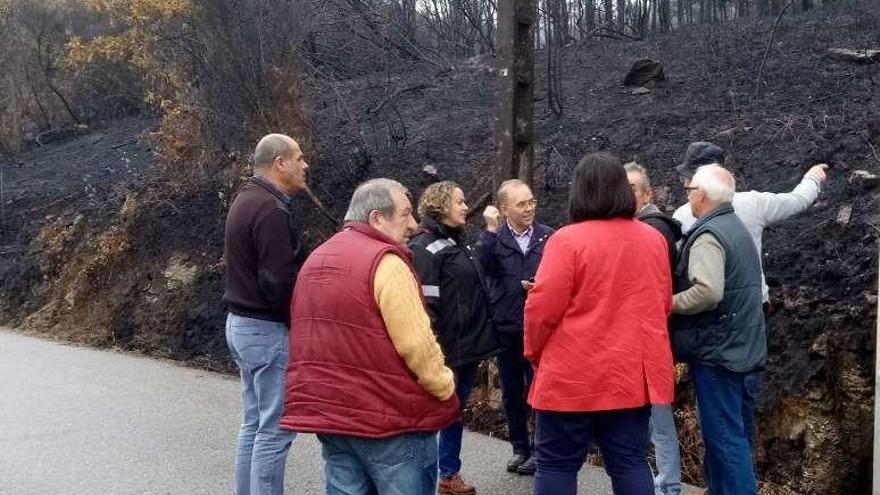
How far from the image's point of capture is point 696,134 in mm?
9219

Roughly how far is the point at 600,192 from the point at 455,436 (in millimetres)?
2064

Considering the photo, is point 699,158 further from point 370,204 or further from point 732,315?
point 370,204

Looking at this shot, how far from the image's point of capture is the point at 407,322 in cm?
351

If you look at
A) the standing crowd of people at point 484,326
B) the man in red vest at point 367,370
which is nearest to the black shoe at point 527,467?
the standing crowd of people at point 484,326

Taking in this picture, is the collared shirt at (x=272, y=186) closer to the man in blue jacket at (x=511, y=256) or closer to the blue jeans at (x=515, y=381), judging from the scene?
the man in blue jacket at (x=511, y=256)

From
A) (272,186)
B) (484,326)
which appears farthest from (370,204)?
(484,326)

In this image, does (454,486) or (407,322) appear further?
(454,486)

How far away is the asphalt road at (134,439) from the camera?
5.94 meters

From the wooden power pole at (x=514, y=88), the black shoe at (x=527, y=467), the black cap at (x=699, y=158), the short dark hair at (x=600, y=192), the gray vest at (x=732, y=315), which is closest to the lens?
the short dark hair at (x=600, y=192)

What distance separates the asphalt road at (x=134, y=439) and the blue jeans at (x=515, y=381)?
29 centimetres

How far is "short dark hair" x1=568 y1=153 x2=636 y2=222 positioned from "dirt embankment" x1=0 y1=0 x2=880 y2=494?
7.91 ft

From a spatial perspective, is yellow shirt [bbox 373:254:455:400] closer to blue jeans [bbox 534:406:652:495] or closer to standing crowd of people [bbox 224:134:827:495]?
standing crowd of people [bbox 224:134:827:495]

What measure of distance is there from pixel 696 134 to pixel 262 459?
Answer: 617cm

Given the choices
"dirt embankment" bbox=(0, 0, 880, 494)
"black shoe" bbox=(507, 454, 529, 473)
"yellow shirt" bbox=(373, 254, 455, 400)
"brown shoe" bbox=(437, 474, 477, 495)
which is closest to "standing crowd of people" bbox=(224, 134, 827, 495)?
"yellow shirt" bbox=(373, 254, 455, 400)
